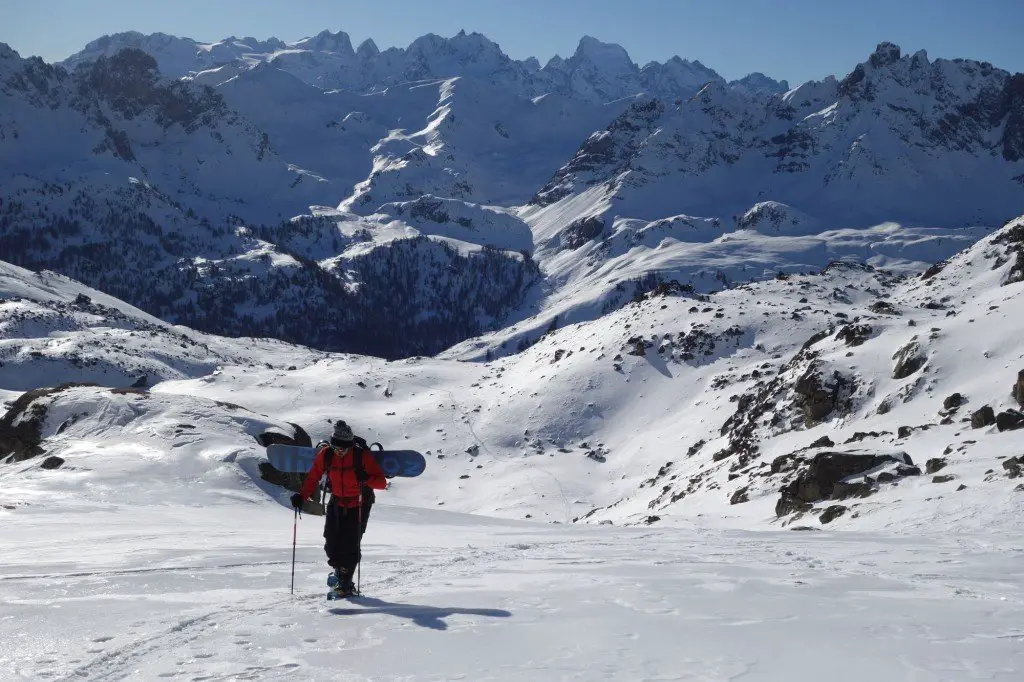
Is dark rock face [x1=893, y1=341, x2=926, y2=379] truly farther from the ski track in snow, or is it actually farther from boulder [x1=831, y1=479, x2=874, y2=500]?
the ski track in snow

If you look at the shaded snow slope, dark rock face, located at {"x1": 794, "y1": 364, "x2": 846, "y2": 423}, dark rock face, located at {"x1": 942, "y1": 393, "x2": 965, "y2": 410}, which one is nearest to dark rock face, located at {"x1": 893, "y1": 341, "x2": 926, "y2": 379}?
the shaded snow slope

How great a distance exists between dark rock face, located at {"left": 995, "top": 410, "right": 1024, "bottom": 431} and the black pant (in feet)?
89.3

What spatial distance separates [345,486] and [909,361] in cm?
4072

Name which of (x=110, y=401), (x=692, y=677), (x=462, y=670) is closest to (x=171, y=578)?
(x=462, y=670)

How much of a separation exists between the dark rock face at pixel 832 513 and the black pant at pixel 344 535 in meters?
18.9

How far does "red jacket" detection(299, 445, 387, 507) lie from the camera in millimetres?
11898

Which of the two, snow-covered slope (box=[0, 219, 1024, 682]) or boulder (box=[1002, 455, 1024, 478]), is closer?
snow-covered slope (box=[0, 219, 1024, 682])

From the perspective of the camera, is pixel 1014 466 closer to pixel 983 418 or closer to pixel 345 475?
pixel 983 418

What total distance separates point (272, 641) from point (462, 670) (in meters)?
2.22

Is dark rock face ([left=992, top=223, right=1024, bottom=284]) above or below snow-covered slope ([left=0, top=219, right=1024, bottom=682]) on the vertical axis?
above

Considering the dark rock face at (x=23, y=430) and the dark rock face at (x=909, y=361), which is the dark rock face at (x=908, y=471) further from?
the dark rock face at (x=23, y=430)

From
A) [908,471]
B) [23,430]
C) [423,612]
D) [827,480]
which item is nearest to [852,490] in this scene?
[827,480]

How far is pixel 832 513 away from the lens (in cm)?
2698

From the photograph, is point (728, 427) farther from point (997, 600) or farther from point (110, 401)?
point (997, 600)
